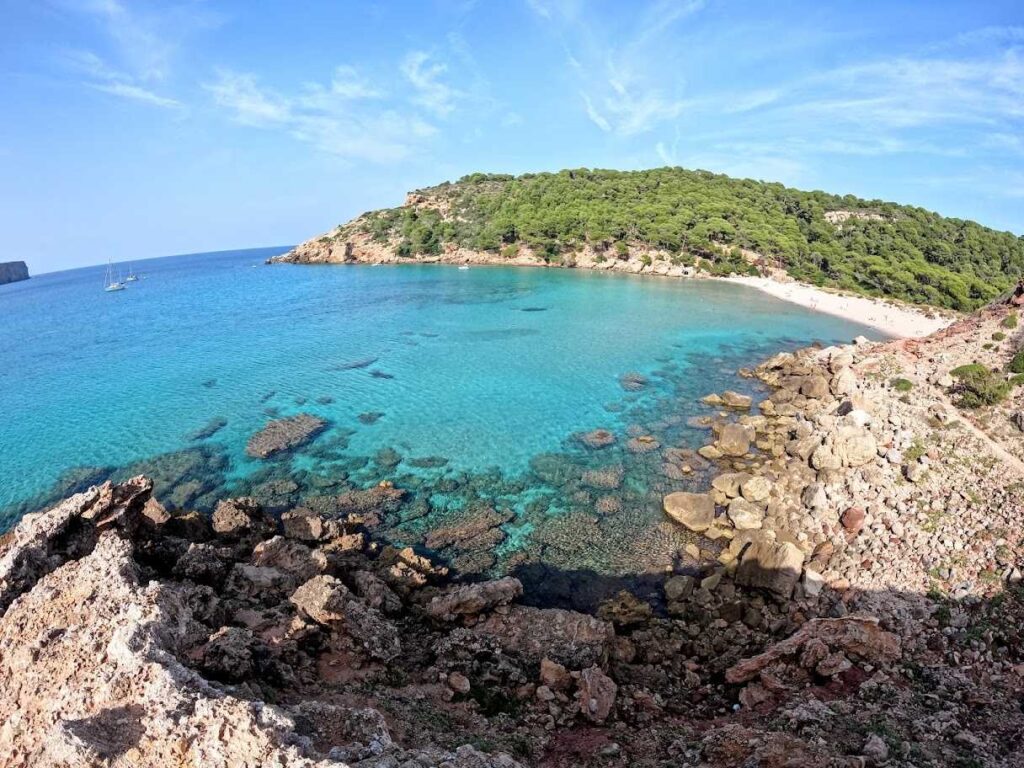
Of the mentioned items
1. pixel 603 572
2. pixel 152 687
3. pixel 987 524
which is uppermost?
pixel 152 687

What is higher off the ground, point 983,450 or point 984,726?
point 983,450

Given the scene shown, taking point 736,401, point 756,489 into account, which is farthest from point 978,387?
point 756,489

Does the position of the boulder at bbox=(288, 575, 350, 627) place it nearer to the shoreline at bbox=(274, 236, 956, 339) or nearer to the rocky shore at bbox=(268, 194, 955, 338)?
the shoreline at bbox=(274, 236, 956, 339)

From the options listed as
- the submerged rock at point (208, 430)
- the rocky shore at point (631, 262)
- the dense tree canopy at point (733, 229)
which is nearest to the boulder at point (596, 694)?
the submerged rock at point (208, 430)

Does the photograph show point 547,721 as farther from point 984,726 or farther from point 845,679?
point 984,726

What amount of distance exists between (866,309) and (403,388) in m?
53.8

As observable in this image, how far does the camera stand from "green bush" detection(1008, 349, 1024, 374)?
24.7 metres

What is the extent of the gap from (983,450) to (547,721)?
19066mm

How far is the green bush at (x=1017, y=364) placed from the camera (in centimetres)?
2472

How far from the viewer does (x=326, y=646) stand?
12117mm

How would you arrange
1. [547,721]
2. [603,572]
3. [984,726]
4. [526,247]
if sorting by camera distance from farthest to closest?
[526,247], [603,572], [547,721], [984,726]

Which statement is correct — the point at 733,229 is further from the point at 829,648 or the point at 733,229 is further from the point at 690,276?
the point at 829,648

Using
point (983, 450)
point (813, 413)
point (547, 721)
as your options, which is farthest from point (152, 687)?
point (813, 413)

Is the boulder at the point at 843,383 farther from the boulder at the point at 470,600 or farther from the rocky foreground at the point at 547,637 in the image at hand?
the boulder at the point at 470,600
